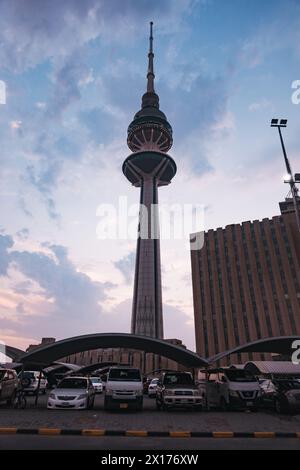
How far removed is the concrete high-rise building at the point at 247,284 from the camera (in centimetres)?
7544

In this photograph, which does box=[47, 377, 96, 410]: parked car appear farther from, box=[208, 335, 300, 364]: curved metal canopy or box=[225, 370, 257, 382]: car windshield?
box=[208, 335, 300, 364]: curved metal canopy

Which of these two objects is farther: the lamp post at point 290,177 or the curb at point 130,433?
the lamp post at point 290,177

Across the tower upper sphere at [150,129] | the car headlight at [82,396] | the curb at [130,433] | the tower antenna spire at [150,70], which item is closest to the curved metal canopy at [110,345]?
the car headlight at [82,396]

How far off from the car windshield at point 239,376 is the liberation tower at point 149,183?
64.1 m

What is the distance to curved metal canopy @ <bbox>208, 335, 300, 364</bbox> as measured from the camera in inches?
885

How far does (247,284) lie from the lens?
265ft

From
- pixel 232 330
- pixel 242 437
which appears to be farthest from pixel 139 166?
pixel 242 437

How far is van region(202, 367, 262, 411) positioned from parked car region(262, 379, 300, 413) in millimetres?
954

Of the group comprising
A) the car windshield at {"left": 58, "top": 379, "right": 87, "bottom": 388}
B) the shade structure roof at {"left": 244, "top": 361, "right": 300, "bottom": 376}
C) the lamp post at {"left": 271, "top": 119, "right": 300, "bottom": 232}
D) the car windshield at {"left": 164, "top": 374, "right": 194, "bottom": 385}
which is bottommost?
the car windshield at {"left": 58, "top": 379, "right": 87, "bottom": 388}

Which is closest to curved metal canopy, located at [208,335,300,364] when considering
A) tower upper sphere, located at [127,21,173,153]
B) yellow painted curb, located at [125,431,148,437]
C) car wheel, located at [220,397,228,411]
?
car wheel, located at [220,397,228,411]

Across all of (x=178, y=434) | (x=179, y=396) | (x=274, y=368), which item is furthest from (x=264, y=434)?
(x=274, y=368)

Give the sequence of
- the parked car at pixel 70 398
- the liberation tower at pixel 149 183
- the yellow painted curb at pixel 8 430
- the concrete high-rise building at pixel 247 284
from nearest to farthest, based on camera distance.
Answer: the yellow painted curb at pixel 8 430
the parked car at pixel 70 398
the concrete high-rise building at pixel 247 284
the liberation tower at pixel 149 183

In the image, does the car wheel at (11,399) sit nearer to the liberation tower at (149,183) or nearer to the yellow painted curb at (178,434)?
the yellow painted curb at (178,434)
